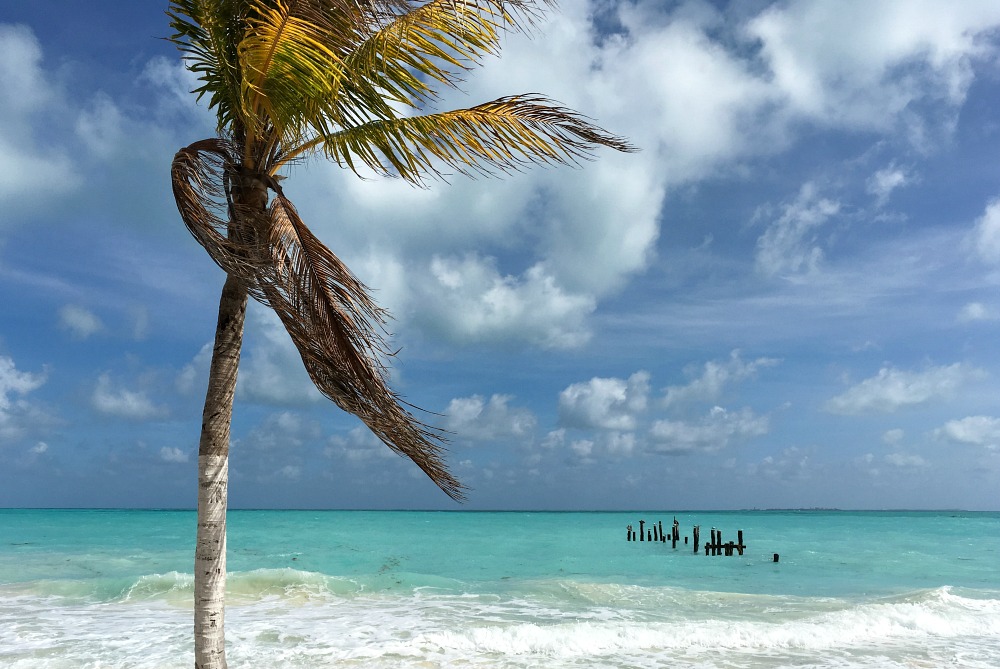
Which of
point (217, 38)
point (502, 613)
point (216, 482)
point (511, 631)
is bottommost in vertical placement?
point (502, 613)

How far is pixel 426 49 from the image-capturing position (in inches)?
189

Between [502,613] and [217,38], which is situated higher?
→ [217,38]

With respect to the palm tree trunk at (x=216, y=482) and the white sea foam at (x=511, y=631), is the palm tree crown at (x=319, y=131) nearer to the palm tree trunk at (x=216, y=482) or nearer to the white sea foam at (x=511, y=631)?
the palm tree trunk at (x=216, y=482)

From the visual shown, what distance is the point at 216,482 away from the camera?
480cm

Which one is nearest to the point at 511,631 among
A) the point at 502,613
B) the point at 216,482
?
the point at 502,613

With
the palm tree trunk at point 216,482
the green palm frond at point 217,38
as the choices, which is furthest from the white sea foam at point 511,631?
the green palm frond at point 217,38

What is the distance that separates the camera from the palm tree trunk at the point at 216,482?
4668 millimetres

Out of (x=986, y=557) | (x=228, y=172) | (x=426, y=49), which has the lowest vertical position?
(x=986, y=557)

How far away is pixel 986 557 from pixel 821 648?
92.4 ft

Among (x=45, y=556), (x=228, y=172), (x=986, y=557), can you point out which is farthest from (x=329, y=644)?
(x=986, y=557)

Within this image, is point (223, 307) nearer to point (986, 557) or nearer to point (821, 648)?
point (821, 648)

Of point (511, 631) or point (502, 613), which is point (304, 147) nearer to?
point (511, 631)

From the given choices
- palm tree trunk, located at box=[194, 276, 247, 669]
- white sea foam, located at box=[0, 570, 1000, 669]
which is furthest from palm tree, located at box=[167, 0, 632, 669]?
white sea foam, located at box=[0, 570, 1000, 669]

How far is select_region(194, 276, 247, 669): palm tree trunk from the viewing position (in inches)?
184
